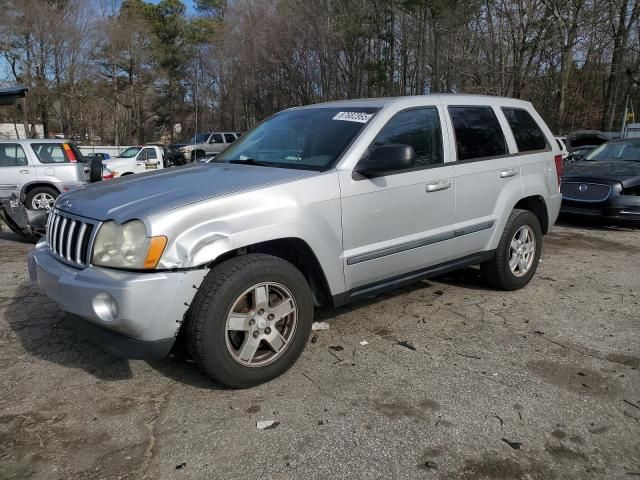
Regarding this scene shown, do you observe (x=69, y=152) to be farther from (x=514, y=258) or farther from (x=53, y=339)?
(x=514, y=258)

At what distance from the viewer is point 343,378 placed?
3.29 meters

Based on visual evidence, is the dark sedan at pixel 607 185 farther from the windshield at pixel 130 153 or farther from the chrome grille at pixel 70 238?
the windshield at pixel 130 153

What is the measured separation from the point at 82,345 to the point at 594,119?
3555 centimetres

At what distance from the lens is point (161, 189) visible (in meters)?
3.20

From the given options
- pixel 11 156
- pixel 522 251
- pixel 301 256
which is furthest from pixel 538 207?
pixel 11 156

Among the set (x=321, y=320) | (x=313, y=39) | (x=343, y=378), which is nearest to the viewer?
(x=343, y=378)

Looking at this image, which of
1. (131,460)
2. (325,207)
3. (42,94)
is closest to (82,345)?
(131,460)

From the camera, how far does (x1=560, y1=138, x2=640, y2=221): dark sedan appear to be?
26.4 ft

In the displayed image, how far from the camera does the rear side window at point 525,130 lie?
4.89 meters

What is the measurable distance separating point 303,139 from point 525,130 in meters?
2.40

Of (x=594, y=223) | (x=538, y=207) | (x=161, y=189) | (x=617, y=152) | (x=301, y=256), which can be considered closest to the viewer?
(x=161, y=189)

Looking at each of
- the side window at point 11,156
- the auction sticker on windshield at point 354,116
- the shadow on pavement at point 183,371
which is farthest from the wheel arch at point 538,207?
the side window at point 11,156

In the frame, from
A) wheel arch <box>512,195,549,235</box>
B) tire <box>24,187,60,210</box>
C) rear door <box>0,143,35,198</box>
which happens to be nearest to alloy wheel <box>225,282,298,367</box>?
wheel arch <box>512,195,549,235</box>

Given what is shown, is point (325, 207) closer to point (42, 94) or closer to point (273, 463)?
point (273, 463)
